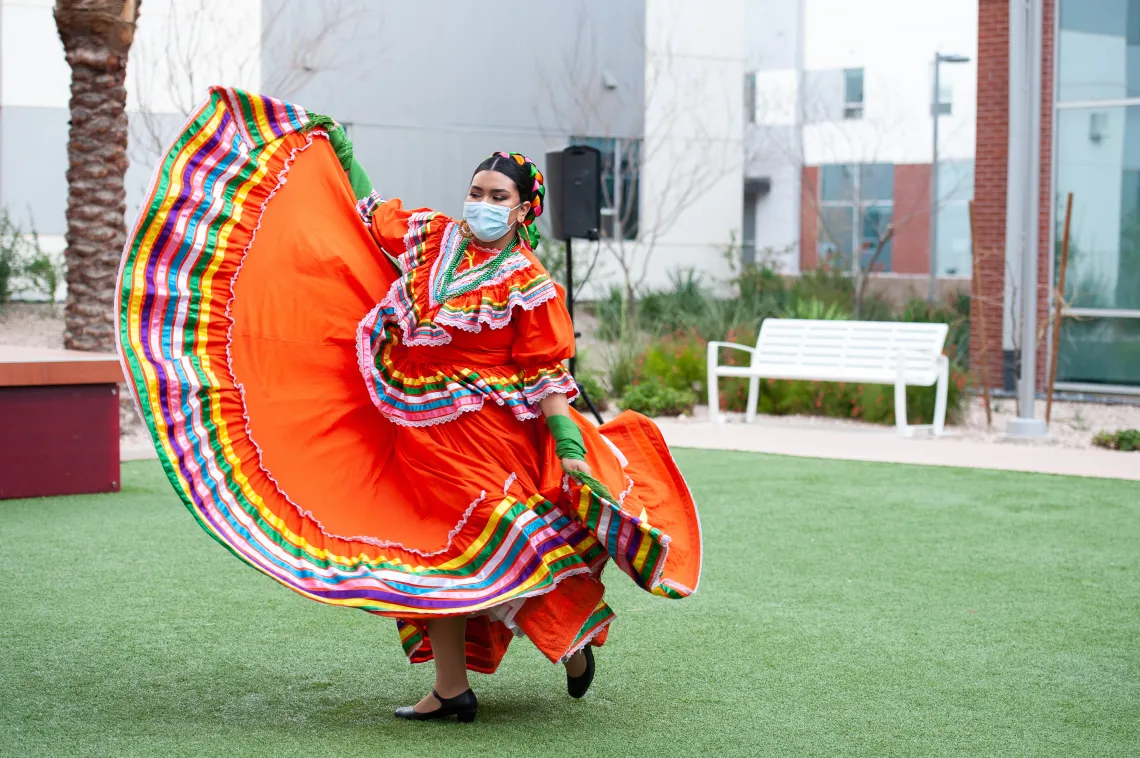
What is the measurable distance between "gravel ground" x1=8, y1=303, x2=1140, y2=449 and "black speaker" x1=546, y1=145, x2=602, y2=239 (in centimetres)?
213

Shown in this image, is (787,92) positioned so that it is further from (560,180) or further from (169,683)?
(169,683)

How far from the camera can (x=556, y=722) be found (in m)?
3.50

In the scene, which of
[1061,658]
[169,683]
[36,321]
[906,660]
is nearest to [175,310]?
[169,683]

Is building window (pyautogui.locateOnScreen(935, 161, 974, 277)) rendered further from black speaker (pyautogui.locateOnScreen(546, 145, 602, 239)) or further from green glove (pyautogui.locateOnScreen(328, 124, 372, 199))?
green glove (pyautogui.locateOnScreen(328, 124, 372, 199))

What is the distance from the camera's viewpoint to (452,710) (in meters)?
3.45

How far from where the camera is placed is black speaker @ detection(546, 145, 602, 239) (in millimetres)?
10219

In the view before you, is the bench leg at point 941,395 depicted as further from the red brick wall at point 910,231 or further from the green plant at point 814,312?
the red brick wall at point 910,231

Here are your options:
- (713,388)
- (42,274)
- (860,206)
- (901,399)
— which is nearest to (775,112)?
(860,206)

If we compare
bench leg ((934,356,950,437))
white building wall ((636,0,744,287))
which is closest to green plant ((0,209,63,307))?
white building wall ((636,0,744,287))

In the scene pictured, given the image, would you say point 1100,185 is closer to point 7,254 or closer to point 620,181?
point 620,181

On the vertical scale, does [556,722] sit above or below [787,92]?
below

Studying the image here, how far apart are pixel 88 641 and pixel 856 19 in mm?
24946

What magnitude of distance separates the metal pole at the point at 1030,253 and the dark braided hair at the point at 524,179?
7456mm

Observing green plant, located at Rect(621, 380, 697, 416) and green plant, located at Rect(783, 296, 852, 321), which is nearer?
green plant, located at Rect(621, 380, 697, 416)
